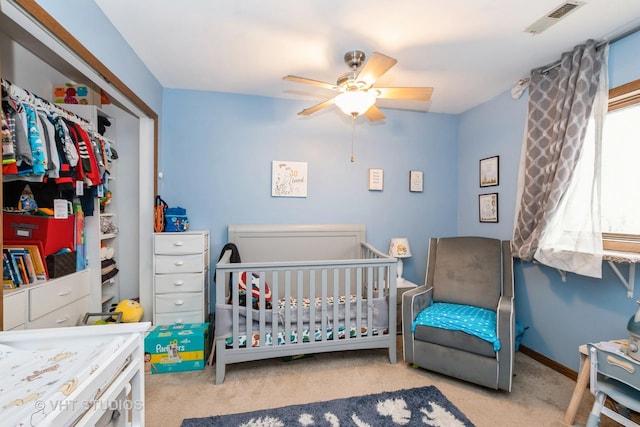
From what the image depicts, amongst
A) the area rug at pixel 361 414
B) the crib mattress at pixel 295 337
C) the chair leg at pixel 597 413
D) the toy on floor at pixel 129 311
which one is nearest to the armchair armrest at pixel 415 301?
the crib mattress at pixel 295 337

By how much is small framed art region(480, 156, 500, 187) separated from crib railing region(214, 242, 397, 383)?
4.92 ft

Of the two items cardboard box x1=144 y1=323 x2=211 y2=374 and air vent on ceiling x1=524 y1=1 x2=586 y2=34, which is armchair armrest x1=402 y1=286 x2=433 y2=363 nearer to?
cardboard box x1=144 y1=323 x2=211 y2=374

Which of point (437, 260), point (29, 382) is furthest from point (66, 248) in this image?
point (437, 260)

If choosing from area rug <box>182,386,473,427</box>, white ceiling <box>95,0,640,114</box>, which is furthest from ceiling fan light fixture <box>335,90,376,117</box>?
area rug <box>182,386,473,427</box>

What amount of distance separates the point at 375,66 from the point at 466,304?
80.6 inches

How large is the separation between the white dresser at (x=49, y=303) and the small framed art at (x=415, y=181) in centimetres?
329

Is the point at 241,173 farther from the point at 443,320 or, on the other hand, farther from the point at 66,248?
the point at 443,320

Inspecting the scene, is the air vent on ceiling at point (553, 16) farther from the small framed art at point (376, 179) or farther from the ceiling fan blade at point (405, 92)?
the small framed art at point (376, 179)

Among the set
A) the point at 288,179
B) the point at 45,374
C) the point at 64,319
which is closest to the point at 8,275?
the point at 64,319

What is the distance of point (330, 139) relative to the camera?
3.16 metres

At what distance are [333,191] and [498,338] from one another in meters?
1.97

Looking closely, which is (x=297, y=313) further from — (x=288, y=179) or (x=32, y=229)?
(x=32, y=229)

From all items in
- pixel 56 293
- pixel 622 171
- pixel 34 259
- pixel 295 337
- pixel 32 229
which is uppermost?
pixel 622 171

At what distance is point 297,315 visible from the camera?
2191mm
